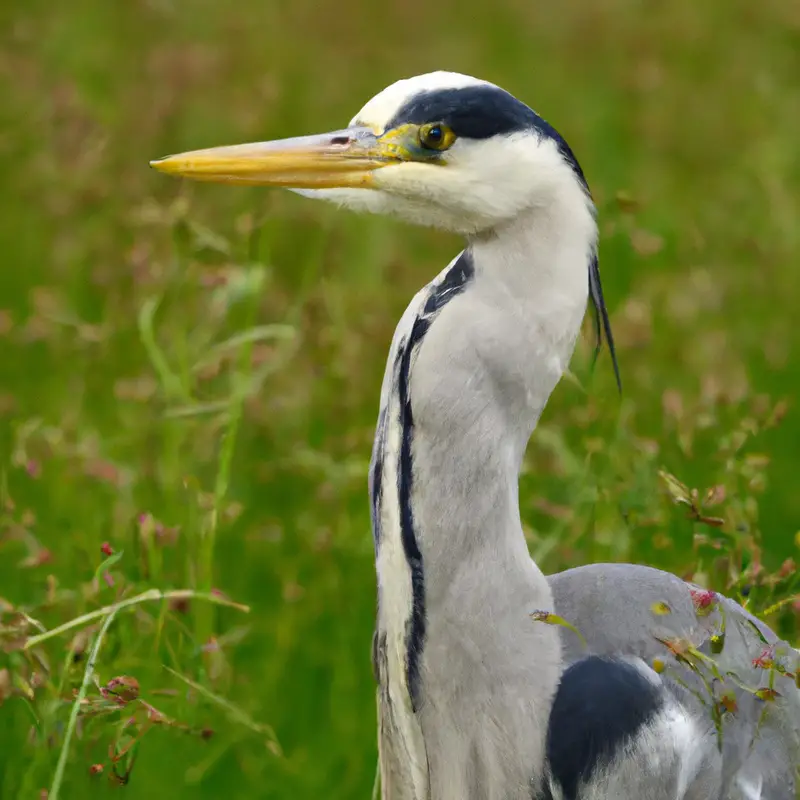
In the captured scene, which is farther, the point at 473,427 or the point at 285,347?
the point at 285,347

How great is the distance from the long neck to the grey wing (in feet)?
0.27

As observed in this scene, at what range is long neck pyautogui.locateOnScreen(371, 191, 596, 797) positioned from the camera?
1831 mm

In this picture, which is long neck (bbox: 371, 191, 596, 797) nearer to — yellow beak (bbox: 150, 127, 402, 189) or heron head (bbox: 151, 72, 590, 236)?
heron head (bbox: 151, 72, 590, 236)

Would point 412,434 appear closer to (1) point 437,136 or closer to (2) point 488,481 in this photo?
(2) point 488,481

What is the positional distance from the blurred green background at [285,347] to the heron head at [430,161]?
51 centimetres

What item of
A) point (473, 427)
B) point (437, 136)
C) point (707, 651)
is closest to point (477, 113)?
point (437, 136)

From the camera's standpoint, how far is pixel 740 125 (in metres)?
5.65

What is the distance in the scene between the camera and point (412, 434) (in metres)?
1.85

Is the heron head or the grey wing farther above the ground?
the heron head

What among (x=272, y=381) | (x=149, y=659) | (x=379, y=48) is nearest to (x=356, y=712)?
(x=149, y=659)

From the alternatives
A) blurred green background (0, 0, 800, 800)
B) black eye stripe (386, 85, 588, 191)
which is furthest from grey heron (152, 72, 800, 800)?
blurred green background (0, 0, 800, 800)

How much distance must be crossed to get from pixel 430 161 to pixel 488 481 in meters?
0.40

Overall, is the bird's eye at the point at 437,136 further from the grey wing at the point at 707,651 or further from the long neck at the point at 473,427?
the grey wing at the point at 707,651

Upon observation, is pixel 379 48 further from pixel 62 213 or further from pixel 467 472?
pixel 467 472
